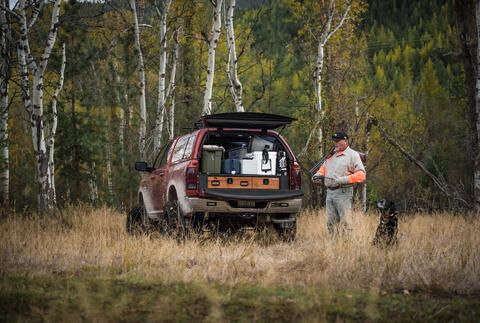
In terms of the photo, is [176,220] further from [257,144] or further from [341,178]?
[341,178]

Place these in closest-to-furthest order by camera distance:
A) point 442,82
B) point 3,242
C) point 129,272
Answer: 1. point 129,272
2. point 3,242
3. point 442,82

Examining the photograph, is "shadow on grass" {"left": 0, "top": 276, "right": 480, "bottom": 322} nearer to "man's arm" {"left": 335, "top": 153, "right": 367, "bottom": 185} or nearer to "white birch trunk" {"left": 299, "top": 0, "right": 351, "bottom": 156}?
"man's arm" {"left": 335, "top": 153, "right": 367, "bottom": 185}

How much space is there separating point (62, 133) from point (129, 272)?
19.7 meters

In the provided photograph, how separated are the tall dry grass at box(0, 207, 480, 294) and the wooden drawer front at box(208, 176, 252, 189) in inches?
32.1

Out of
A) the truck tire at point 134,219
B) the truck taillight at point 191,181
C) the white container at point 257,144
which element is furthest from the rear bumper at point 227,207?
the truck tire at point 134,219

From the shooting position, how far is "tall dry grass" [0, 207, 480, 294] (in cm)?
770

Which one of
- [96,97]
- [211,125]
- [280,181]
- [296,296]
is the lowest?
[296,296]

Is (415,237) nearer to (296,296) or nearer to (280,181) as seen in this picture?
(280,181)

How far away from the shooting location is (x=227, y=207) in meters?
10.8

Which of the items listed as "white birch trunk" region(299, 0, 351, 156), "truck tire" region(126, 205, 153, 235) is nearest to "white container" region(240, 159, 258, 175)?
"truck tire" region(126, 205, 153, 235)

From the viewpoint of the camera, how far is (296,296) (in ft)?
22.6

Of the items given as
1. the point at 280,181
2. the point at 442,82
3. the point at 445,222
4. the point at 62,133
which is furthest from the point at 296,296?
the point at 442,82

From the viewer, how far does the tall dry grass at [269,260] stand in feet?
25.2

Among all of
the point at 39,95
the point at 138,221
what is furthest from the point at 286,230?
the point at 39,95
